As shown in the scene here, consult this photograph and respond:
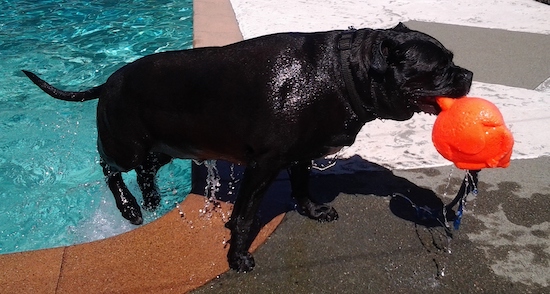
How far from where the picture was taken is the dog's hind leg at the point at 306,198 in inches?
137

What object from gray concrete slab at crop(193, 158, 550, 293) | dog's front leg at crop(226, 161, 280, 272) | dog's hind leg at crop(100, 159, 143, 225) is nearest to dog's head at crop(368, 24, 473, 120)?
dog's front leg at crop(226, 161, 280, 272)

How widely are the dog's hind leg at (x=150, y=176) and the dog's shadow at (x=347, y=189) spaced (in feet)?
1.02

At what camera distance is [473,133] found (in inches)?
104

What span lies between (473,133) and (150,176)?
8.29 feet

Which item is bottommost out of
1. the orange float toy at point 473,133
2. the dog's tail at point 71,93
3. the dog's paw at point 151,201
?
the dog's paw at point 151,201

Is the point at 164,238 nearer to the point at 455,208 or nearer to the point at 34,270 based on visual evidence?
the point at 34,270

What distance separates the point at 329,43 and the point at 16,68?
6468mm

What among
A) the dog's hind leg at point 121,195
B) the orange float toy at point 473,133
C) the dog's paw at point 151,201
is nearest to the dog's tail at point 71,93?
the dog's hind leg at point 121,195

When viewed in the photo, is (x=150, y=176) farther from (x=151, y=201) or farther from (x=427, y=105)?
(x=427, y=105)

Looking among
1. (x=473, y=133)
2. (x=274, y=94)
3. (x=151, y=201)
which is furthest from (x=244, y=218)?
(x=151, y=201)

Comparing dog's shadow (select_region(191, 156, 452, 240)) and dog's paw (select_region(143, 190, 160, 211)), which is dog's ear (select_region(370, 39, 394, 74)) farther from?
dog's paw (select_region(143, 190, 160, 211))

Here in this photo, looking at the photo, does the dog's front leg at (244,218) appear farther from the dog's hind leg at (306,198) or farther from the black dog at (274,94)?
the dog's hind leg at (306,198)

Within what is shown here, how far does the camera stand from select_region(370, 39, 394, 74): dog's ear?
2625 mm

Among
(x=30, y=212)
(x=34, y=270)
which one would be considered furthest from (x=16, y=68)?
(x=34, y=270)
